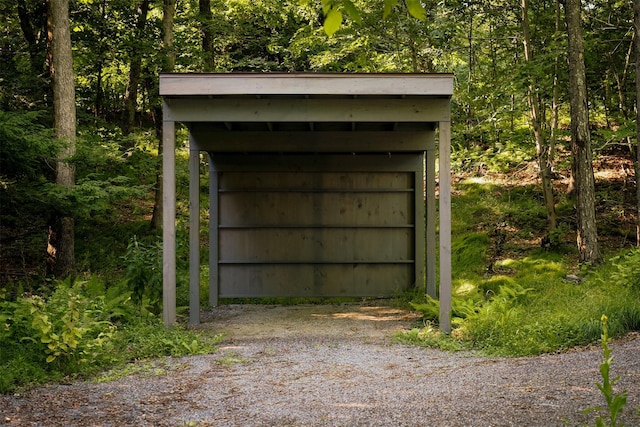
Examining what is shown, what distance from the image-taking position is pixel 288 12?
54.3ft

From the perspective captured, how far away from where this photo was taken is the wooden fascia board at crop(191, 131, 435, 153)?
906cm

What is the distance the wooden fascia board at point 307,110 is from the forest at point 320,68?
1082mm

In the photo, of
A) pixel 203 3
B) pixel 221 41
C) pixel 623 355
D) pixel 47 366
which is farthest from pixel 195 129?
pixel 221 41

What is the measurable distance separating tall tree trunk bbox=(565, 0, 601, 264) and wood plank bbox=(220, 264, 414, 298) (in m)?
2.80

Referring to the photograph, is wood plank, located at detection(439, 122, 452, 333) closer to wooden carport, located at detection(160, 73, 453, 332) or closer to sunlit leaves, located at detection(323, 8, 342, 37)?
wooden carport, located at detection(160, 73, 453, 332)

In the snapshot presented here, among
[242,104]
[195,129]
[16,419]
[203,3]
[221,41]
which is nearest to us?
[16,419]

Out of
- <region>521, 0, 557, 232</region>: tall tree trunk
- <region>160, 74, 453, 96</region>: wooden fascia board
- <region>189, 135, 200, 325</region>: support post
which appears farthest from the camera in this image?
<region>521, 0, 557, 232</region>: tall tree trunk

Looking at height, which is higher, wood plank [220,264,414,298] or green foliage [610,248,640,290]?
green foliage [610,248,640,290]

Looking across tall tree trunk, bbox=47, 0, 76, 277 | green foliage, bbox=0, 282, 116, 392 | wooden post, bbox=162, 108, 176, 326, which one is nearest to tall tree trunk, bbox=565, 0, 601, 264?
wooden post, bbox=162, 108, 176, 326

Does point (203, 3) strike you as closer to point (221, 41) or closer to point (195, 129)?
point (221, 41)

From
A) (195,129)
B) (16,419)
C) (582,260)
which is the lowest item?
(16,419)

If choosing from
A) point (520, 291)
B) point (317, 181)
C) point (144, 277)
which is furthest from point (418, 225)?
point (144, 277)

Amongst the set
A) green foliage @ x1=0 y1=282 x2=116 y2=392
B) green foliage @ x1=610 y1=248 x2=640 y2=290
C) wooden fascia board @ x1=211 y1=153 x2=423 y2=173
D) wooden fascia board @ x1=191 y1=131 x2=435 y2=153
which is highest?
wooden fascia board @ x1=191 y1=131 x2=435 y2=153

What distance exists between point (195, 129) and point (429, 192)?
3534 millimetres
